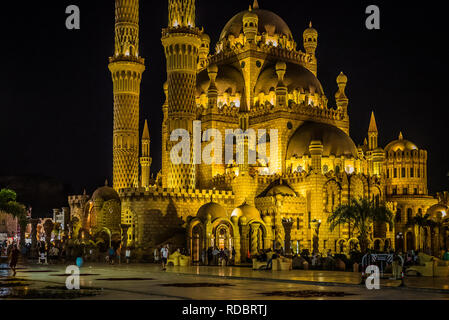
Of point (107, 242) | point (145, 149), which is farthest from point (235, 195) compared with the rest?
point (145, 149)

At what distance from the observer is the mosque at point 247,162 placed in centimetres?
4909

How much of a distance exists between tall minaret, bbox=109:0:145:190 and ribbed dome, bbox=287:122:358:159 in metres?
13.9

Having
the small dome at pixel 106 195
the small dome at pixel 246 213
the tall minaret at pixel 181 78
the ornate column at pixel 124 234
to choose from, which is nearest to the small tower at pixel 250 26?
the tall minaret at pixel 181 78

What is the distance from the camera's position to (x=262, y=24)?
220 feet

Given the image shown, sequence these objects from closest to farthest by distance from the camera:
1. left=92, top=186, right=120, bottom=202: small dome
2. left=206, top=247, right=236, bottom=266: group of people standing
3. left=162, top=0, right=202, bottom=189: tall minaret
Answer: left=206, top=247, right=236, bottom=266: group of people standing
left=162, top=0, right=202, bottom=189: tall minaret
left=92, top=186, right=120, bottom=202: small dome

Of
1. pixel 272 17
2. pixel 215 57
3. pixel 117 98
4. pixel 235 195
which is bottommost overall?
pixel 235 195

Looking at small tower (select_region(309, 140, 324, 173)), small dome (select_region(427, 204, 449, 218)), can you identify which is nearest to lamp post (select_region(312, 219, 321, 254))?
small tower (select_region(309, 140, 324, 173))

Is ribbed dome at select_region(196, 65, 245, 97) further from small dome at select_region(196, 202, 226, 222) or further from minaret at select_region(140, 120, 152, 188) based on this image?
small dome at select_region(196, 202, 226, 222)

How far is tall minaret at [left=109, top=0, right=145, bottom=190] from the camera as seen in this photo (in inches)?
2270

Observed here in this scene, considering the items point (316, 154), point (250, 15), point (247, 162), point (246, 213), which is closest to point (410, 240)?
point (316, 154)

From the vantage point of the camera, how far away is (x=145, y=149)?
68.1m

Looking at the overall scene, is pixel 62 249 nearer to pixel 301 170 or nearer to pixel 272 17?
pixel 301 170

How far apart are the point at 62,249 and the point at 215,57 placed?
2774 centimetres

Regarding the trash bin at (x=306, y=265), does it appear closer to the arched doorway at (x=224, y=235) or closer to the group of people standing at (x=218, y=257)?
the group of people standing at (x=218, y=257)
